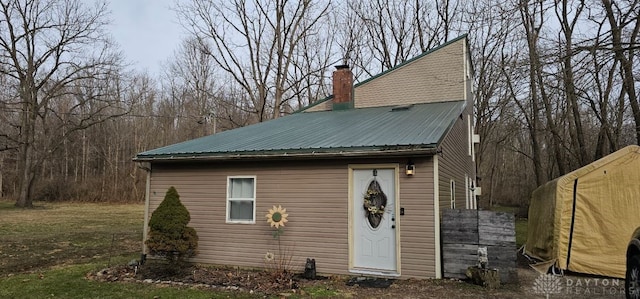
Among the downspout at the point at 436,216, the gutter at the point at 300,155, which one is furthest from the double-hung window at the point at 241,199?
the downspout at the point at 436,216

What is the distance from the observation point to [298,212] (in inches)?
316

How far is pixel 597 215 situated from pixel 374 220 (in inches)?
168

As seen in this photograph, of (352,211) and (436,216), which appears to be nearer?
(436,216)

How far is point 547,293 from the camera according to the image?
6.33m

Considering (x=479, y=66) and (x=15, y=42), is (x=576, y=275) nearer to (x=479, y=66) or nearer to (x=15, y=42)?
(x=479, y=66)

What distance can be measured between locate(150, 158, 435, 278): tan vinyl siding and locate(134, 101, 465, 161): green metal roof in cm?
35

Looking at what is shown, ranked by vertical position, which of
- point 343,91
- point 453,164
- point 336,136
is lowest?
point 453,164

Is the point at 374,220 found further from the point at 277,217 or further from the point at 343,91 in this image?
the point at 343,91

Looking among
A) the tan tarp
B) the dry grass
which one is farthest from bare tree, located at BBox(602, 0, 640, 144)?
the dry grass

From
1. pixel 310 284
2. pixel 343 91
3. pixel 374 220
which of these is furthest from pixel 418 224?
→ pixel 343 91

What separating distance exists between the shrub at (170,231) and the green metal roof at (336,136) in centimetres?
128

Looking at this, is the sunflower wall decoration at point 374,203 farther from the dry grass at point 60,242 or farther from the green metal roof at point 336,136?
the dry grass at point 60,242

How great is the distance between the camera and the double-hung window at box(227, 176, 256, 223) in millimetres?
8469

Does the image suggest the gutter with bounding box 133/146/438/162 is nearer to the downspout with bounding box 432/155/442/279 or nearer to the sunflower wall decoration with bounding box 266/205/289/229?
the downspout with bounding box 432/155/442/279
